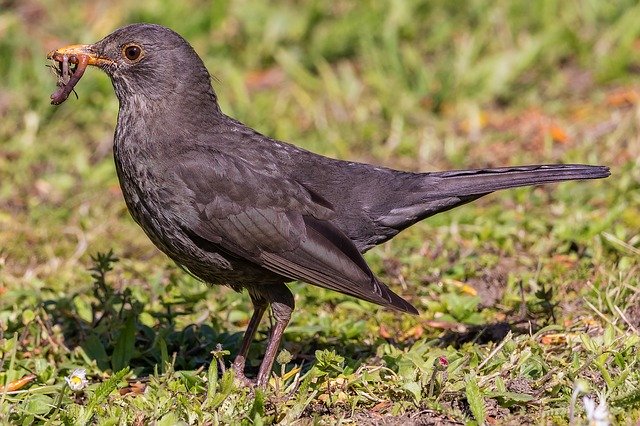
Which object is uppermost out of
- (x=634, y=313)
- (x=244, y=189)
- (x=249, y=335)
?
(x=634, y=313)

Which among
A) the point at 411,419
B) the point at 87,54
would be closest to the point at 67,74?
the point at 87,54

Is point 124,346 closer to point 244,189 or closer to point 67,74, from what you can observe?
point 244,189

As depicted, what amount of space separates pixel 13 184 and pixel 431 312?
3.72 meters

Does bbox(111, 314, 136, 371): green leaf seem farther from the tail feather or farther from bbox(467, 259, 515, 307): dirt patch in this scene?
bbox(467, 259, 515, 307): dirt patch

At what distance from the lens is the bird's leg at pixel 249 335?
17.6ft

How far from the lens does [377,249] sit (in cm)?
683

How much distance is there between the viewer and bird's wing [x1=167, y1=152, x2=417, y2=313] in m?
5.03

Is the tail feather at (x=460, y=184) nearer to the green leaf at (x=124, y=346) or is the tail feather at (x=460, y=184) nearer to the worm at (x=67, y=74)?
the green leaf at (x=124, y=346)

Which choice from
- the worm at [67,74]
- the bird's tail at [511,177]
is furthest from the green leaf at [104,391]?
the bird's tail at [511,177]

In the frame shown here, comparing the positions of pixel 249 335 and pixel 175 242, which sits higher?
pixel 175 242

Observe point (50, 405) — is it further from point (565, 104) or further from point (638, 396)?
point (565, 104)

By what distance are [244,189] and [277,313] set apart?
63 cm

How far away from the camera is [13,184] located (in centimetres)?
811

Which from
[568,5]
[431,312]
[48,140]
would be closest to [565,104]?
[568,5]
